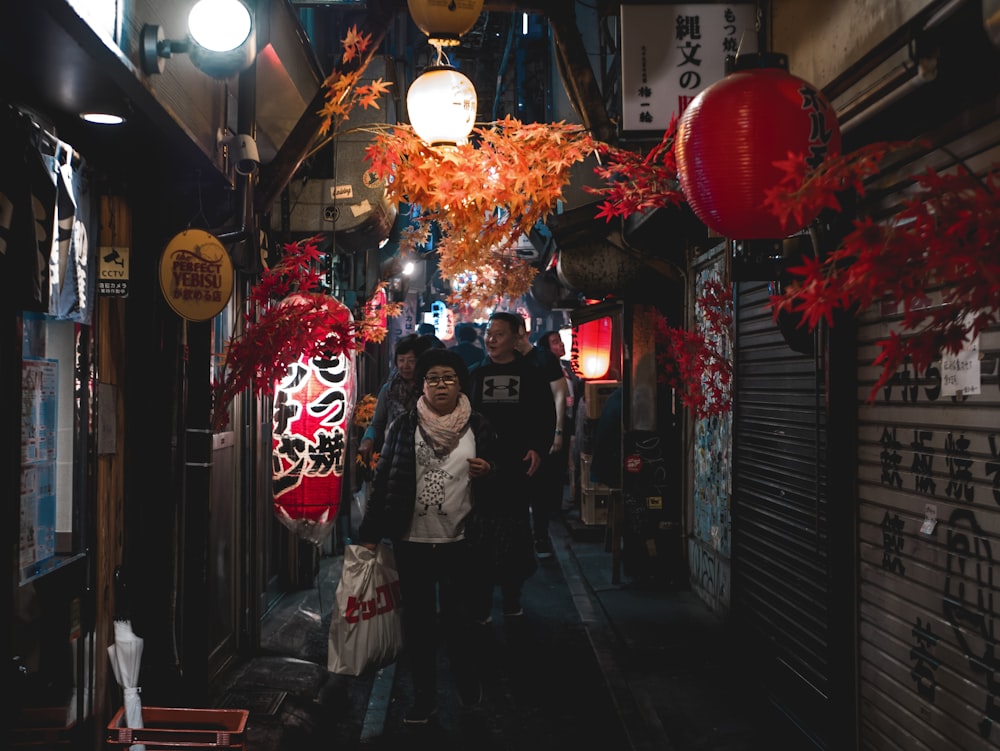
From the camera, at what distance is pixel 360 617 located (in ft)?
25.3

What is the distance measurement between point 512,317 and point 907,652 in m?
6.10

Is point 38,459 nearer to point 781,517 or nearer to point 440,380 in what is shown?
point 440,380

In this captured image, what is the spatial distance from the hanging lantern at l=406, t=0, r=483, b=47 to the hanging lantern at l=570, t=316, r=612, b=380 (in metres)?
8.90

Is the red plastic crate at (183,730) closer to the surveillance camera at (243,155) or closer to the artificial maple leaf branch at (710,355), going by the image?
the surveillance camera at (243,155)

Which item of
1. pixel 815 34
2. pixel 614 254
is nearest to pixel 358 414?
pixel 614 254

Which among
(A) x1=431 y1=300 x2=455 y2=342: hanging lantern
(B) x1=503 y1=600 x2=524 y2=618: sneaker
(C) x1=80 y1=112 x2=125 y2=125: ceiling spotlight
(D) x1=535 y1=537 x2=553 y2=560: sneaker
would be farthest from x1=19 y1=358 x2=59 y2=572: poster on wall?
(A) x1=431 y1=300 x2=455 y2=342: hanging lantern

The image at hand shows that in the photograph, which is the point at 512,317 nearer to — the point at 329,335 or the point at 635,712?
the point at 329,335

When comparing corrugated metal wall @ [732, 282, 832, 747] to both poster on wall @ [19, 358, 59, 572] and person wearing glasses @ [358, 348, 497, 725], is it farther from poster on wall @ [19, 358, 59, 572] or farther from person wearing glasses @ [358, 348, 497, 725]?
poster on wall @ [19, 358, 59, 572]

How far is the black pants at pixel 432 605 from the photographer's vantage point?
25.3ft

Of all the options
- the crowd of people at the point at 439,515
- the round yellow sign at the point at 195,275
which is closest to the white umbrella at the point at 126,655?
the round yellow sign at the point at 195,275

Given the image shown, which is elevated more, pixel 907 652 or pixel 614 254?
pixel 614 254

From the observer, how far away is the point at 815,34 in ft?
24.1

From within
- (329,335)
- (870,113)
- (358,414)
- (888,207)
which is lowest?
(358,414)

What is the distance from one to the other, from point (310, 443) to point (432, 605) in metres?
2.64
